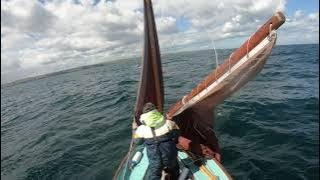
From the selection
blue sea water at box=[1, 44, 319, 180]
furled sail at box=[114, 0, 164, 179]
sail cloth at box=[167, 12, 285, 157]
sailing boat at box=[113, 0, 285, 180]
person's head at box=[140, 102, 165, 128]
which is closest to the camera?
sail cloth at box=[167, 12, 285, 157]

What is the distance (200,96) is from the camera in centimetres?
973

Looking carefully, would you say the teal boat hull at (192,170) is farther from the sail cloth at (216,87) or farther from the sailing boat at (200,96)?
the sail cloth at (216,87)

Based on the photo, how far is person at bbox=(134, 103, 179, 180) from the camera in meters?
8.80

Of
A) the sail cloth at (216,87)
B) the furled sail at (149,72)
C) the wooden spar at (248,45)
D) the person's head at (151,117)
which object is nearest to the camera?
the wooden spar at (248,45)

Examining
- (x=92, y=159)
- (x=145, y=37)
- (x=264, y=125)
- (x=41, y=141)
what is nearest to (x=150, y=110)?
(x=145, y=37)

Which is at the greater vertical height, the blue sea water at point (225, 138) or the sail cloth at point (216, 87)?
the sail cloth at point (216, 87)

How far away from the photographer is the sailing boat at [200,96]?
811 cm

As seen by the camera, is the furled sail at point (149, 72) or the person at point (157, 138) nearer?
the person at point (157, 138)

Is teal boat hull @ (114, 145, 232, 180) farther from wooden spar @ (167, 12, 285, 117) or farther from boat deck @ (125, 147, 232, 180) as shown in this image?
wooden spar @ (167, 12, 285, 117)

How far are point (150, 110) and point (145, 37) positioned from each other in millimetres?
3690

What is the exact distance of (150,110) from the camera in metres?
8.80

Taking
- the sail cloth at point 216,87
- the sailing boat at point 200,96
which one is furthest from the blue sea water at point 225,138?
the sailing boat at point 200,96

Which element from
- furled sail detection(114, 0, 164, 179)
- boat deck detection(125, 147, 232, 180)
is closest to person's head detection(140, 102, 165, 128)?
boat deck detection(125, 147, 232, 180)

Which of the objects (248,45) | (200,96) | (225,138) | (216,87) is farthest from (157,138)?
(225,138)
